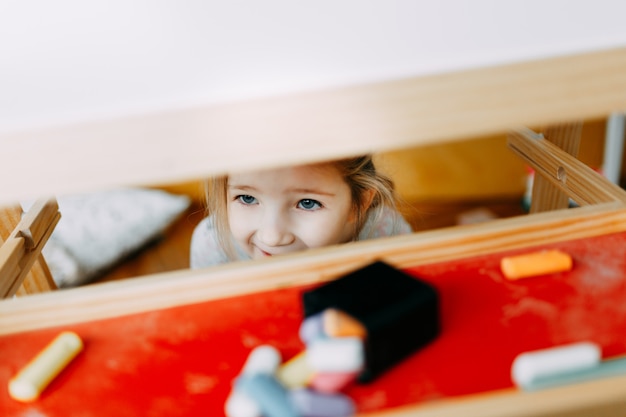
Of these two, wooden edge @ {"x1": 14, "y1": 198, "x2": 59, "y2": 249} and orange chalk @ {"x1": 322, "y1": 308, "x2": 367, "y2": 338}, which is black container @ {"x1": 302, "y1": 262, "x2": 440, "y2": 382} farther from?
A: wooden edge @ {"x1": 14, "y1": 198, "x2": 59, "y2": 249}

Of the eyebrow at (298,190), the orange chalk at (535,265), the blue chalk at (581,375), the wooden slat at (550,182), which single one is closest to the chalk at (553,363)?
the blue chalk at (581,375)

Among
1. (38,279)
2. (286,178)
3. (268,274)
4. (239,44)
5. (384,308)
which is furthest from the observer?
(286,178)

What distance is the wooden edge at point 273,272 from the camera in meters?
0.53

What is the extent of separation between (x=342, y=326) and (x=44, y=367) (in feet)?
0.78

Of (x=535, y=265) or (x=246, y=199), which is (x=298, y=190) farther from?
(x=535, y=265)

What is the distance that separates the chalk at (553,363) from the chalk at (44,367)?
0.34 m

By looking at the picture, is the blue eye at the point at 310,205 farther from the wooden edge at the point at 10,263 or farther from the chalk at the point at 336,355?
the chalk at the point at 336,355

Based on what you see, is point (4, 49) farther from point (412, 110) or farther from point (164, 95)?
point (412, 110)

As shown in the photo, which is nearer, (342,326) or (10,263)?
(342,326)

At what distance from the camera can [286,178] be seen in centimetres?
90

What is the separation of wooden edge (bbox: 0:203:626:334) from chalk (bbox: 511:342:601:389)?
0.15 m

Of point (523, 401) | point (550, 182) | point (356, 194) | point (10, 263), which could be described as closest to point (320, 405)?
point (523, 401)

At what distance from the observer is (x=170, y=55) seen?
314mm

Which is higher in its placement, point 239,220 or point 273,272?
point 273,272
